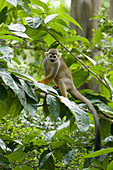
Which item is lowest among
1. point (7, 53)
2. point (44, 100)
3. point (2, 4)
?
point (44, 100)

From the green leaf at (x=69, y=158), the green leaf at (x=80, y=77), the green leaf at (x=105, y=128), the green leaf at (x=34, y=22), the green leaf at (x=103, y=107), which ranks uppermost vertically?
the green leaf at (x=34, y=22)

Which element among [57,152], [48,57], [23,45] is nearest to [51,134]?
[57,152]

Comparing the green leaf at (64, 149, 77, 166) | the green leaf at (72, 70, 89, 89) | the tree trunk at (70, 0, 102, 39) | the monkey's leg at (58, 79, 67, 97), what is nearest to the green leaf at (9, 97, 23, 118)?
the green leaf at (64, 149, 77, 166)

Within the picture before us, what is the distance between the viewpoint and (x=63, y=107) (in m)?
1.79

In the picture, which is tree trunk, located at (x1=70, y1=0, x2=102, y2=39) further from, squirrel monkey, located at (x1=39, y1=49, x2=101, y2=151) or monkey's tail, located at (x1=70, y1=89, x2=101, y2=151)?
monkey's tail, located at (x1=70, y1=89, x2=101, y2=151)

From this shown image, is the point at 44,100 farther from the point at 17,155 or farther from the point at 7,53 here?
the point at 7,53

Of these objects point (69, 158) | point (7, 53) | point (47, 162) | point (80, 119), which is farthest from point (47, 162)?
point (7, 53)

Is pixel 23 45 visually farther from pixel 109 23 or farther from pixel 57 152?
pixel 57 152

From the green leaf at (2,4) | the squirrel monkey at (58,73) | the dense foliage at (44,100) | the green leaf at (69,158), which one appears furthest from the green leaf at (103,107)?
the green leaf at (2,4)

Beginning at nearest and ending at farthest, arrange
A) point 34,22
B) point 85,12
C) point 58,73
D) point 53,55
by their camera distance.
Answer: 1. point 34,22
2. point 53,55
3. point 58,73
4. point 85,12

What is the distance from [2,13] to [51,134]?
3.21ft

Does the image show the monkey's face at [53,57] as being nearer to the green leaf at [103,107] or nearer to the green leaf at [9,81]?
the green leaf at [103,107]

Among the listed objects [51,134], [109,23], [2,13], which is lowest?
[51,134]

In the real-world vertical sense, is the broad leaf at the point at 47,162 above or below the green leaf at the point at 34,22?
below
